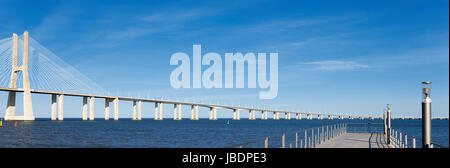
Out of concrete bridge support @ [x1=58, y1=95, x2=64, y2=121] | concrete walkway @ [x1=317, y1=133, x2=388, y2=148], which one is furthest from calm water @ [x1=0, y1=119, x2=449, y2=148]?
concrete bridge support @ [x1=58, y1=95, x2=64, y2=121]

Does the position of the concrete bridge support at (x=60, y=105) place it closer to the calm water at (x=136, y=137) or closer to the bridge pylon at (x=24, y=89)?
the bridge pylon at (x=24, y=89)

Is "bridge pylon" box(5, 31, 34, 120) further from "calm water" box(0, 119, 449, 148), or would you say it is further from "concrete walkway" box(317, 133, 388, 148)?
"concrete walkway" box(317, 133, 388, 148)

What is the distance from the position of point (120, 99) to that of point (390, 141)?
10835 centimetres

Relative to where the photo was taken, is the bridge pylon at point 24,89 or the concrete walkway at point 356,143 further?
the bridge pylon at point 24,89

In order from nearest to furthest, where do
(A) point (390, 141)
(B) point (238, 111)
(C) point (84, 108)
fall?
(A) point (390, 141)
(C) point (84, 108)
(B) point (238, 111)

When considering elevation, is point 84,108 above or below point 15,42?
below

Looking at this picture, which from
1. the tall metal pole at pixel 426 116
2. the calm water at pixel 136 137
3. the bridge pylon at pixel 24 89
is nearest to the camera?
the tall metal pole at pixel 426 116

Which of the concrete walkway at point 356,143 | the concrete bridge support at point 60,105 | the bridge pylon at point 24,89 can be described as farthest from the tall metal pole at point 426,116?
the concrete bridge support at point 60,105

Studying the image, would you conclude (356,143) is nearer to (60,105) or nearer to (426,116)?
(426,116)
